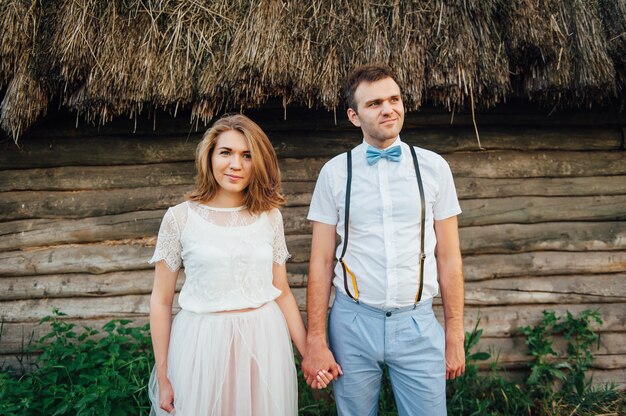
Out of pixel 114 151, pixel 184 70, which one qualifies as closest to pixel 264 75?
pixel 184 70

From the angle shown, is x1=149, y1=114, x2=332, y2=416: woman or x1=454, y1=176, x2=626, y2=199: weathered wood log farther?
x1=454, y1=176, x2=626, y2=199: weathered wood log

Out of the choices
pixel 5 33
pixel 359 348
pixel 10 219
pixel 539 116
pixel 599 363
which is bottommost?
pixel 599 363

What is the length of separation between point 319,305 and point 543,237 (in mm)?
2191

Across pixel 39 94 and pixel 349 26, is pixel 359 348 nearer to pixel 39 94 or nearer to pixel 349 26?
pixel 349 26

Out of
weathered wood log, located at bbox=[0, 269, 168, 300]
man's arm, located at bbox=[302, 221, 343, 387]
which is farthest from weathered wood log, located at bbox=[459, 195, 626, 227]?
weathered wood log, located at bbox=[0, 269, 168, 300]

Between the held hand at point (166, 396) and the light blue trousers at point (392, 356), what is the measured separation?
2.37ft

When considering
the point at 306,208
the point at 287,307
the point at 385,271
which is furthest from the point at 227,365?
the point at 306,208

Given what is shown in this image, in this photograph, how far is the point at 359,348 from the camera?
1.93m

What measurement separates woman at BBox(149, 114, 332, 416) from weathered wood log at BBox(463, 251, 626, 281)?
189cm

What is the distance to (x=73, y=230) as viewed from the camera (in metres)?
3.19

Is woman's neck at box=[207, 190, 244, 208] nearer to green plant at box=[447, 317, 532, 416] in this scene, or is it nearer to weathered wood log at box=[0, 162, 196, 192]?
weathered wood log at box=[0, 162, 196, 192]

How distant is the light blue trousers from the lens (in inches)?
74.5

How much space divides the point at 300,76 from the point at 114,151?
156 cm

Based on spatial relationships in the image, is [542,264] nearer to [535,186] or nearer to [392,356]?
[535,186]
